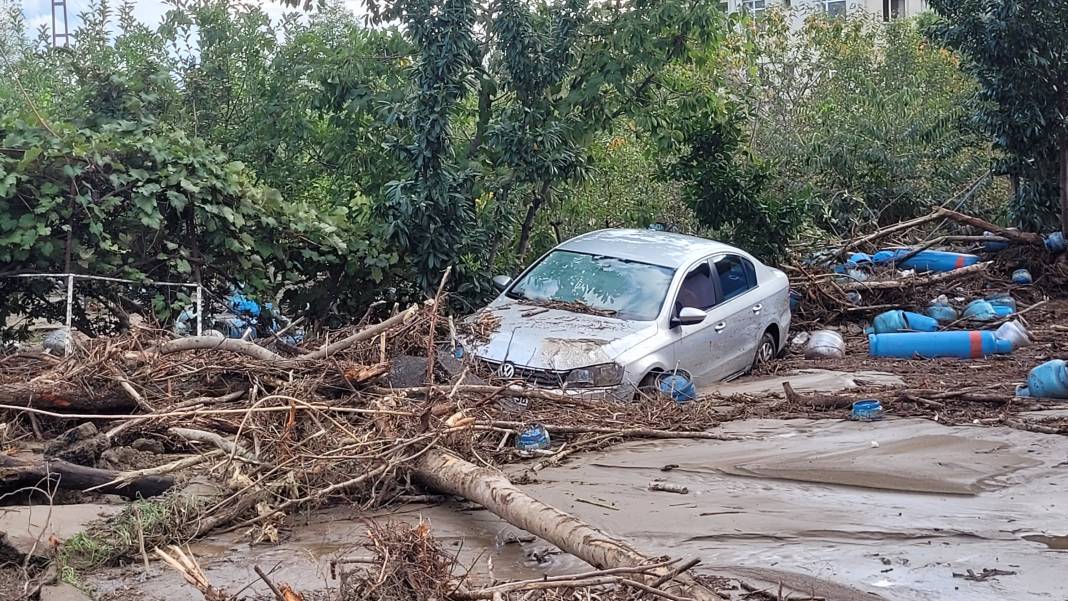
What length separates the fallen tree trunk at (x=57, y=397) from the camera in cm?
707

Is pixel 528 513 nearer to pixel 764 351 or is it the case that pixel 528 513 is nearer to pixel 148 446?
pixel 148 446

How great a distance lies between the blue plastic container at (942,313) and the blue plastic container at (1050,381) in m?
4.02

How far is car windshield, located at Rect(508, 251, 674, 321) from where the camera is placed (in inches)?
392

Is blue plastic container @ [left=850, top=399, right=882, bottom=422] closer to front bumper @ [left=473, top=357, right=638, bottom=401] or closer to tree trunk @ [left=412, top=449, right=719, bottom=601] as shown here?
front bumper @ [left=473, top=357, right=638, bottom=401]

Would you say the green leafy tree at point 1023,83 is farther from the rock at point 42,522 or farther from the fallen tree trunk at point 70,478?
the rock at point 42,522

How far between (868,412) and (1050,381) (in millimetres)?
1831

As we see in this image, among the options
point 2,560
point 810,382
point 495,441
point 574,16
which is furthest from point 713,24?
point 2,560

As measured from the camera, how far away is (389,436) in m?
6.71

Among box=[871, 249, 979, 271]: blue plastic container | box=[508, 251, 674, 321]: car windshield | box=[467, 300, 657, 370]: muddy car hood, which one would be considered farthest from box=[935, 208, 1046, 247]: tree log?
box=[467, 300, 657, 370]: muddy car hood

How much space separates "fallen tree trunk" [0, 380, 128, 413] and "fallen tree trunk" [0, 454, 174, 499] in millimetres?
962

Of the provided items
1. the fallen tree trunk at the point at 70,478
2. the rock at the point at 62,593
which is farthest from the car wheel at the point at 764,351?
the rock at the point at 62,593

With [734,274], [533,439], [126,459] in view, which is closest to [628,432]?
[533,439]

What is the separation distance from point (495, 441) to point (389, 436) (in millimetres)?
1229

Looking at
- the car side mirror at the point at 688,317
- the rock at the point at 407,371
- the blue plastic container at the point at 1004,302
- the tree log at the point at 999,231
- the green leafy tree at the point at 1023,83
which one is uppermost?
the green leafy tree at the point at 1023,83
